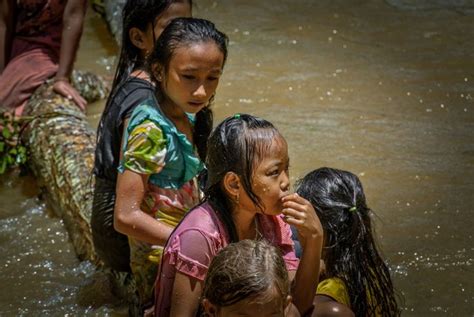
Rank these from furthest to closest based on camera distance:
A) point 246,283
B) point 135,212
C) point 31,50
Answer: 1. point 31,50
2. point 135,212
3. point 246,283

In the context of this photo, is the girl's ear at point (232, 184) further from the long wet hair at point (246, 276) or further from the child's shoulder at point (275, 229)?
the long wet hair at point (246, 276)

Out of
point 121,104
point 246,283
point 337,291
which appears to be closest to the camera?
point 246,283

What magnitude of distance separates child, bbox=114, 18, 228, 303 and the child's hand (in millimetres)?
666

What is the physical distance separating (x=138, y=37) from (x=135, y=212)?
942 mm

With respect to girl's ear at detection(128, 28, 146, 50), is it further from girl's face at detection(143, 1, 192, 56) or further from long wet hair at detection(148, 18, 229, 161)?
long wet hair at detection(148, 18, 229, 161)

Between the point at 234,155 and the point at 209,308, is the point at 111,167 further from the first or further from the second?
the point at 209,308

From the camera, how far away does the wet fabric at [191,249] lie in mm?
3312

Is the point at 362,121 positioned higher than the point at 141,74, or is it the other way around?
the point at 141,74

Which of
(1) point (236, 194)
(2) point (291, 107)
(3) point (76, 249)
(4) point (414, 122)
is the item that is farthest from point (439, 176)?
(1) point (236, 194)

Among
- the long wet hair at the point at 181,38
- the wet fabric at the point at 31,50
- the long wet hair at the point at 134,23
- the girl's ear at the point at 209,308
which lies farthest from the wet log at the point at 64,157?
the girl's ear at the point at 209,308

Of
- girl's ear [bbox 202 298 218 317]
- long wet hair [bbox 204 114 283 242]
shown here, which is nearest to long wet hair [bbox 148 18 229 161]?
long wet hair [bbox 204 114 283 242]

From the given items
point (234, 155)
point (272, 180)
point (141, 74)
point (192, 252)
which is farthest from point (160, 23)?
point (192, 252)

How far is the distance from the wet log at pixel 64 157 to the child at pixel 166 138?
1285mm

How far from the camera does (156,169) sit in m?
3.75
